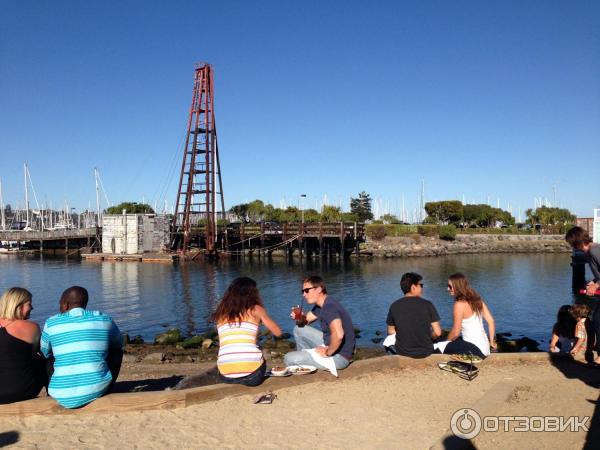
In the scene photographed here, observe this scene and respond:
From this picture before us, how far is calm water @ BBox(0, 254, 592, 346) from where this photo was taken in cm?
2228

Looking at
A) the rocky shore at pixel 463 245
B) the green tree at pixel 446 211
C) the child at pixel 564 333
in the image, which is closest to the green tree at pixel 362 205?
the green tree at pixel 446 211

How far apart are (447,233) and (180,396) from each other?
67.3 metres

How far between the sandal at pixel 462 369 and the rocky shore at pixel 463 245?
172 feet

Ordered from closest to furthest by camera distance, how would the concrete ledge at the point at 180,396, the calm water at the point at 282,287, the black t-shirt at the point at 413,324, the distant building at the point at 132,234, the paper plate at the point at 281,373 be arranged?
1. the concrete ledge at the point at 180,396
2. the paper plate at the point at 281,373
3. the black t-shirt at the point at 413,324
4. the calm water at the point at 282,287
5. the distant building at the point at 132,234

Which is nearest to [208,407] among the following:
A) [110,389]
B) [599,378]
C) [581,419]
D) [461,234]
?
[110,389]

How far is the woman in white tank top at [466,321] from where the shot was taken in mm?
7109

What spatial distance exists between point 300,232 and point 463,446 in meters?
53.0

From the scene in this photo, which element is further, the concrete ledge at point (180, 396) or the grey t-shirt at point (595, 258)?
the grey t-shirt at point (595, 258)

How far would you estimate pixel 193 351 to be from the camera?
15.3m

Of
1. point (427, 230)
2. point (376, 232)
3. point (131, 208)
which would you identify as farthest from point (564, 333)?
point (131, 208)

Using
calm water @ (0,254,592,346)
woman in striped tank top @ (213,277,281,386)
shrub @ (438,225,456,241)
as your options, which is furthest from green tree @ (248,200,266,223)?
woman in striped tank top @ (213,277,281,386)

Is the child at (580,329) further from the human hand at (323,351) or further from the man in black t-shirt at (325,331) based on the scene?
the human hand at (323,351)

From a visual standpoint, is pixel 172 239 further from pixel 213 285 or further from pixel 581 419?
pixel 581 419

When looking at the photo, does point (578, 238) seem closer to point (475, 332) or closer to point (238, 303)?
point (475, 332)
